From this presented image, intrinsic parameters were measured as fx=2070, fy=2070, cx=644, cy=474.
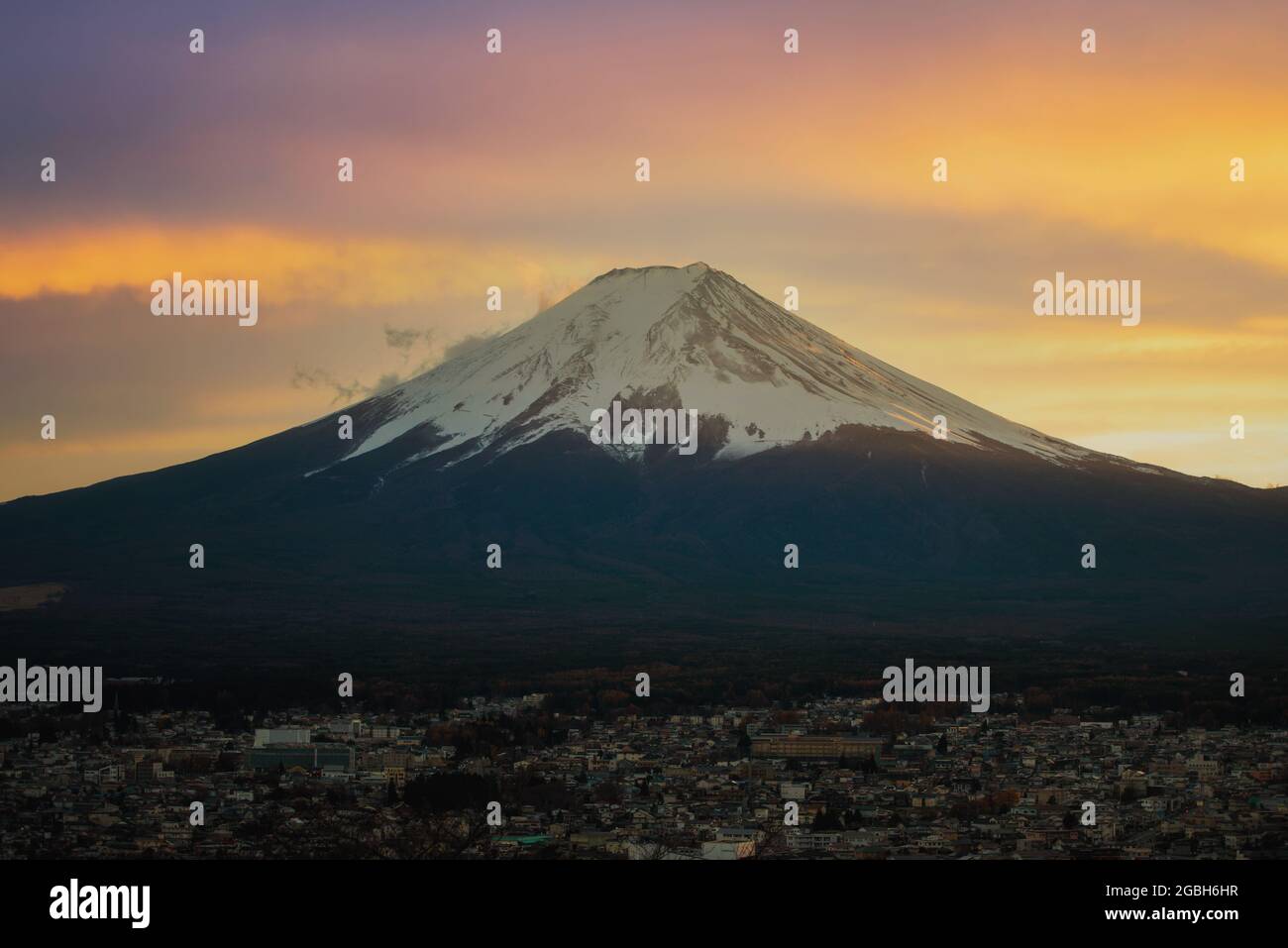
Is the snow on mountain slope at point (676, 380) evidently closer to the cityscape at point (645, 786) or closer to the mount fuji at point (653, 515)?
the mount fuji at point (653, 515)

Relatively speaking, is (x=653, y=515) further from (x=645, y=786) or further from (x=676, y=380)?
(x=645, y=786)

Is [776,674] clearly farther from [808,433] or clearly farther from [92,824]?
[808,433]

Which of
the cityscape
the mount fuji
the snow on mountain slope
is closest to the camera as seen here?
the cityscape

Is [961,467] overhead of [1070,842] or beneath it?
overhead

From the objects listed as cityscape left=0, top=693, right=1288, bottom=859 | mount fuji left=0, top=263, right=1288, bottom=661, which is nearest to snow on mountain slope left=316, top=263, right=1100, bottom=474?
mount fuji left=0, top=263, right=1288, bottom=661

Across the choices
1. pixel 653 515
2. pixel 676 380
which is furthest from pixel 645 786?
pixel 676 380

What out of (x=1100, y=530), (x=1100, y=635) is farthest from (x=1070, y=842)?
(x=1100, y=530)

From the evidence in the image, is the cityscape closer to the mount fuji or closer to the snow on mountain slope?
the mount fuji
